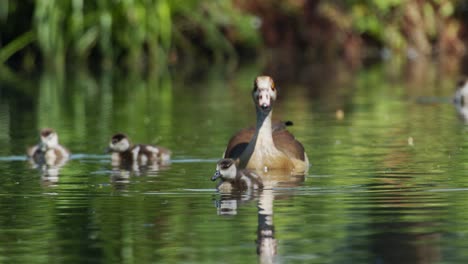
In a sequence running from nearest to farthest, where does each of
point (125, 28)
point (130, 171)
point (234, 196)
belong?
point (234, 196), point (130, 171), point (125, 28)

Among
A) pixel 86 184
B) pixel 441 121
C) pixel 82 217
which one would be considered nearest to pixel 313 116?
pixel 441 121

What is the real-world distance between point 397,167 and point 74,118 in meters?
8.98

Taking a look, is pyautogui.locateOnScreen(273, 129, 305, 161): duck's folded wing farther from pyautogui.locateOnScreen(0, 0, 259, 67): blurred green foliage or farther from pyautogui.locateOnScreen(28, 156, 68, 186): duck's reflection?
pyautogui.locateOnScreen(0, 0, 259, 67): blurred green foliage

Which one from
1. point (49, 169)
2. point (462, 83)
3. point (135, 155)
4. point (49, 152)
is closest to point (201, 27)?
point (462, 83)

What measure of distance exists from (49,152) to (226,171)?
13.1ft

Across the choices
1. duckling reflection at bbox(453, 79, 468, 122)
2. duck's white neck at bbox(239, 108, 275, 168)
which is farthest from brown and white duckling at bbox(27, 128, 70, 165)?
duckling reflection at bbox(453, 79, 468, 122)

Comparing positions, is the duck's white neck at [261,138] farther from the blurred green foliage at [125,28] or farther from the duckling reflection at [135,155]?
the blurred green foliage at [125,28]

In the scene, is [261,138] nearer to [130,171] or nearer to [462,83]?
[130,171]

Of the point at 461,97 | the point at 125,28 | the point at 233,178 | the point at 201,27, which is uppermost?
the point at 201,27

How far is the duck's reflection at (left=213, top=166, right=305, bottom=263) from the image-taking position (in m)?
8.84

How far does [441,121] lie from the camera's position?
768 inches

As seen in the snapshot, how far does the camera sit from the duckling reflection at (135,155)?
14.7 m

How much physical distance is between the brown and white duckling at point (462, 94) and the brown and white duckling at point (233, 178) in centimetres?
1136

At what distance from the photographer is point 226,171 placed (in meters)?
11.7
